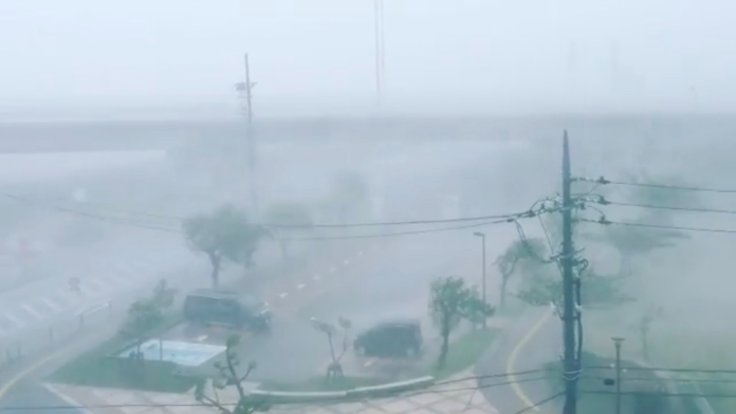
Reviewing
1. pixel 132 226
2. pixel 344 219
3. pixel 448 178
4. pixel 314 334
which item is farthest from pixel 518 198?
pixel 132 226

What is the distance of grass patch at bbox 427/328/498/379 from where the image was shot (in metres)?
5.00

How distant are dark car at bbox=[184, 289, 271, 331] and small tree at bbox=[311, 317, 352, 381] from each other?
34cm

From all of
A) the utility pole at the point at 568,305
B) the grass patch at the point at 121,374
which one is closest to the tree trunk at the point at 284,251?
the grass patch at the point at 121,374

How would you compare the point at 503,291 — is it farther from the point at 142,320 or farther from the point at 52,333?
the point at 52,333

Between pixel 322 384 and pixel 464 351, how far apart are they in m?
0.87

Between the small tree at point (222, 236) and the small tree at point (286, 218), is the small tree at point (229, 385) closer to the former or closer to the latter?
the small tree at point (222, 236)

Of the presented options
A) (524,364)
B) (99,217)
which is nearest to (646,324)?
(524,364)

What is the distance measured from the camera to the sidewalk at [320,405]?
4547 millimetres

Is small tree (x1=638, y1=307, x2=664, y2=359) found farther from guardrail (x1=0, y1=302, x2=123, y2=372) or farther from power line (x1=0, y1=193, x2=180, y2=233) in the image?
power line (x1=0, y1=193, x2=180, y2=233)

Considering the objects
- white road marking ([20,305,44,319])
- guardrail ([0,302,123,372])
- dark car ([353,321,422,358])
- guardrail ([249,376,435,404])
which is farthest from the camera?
white road marking ([20,305,44,319])

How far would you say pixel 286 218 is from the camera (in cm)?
732

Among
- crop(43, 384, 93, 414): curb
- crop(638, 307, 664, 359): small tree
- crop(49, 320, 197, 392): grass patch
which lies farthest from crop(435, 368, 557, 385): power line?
crop(43, 384, 93, 414): curb

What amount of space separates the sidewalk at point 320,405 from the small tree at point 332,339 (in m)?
0.31

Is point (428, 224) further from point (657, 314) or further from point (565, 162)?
point (565, 162)
